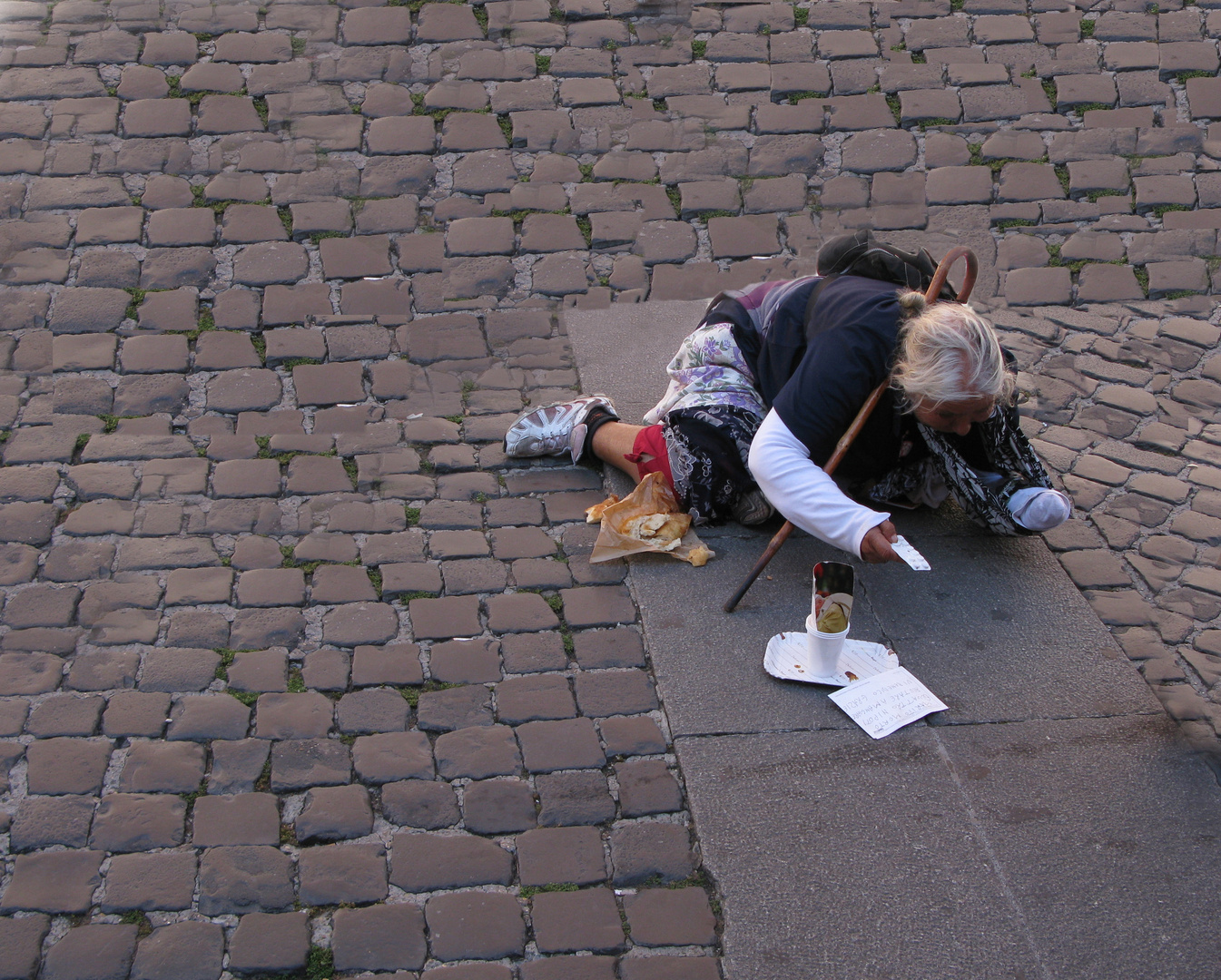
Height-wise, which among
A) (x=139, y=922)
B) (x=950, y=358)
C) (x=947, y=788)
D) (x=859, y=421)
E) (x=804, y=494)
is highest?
(x=950, y=358)

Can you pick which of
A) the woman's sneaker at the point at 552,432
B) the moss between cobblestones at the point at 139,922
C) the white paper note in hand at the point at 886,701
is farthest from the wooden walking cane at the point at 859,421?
the moss between cobblestones at the point at 139,922

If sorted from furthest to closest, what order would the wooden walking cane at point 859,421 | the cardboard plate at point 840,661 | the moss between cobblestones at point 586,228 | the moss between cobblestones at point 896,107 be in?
the moss between cobblestones at point 896,107 → the moss between cobblestones at point 586,228 → the wooden walking cane at point 859,421 → the cardboard plate at point 840,661

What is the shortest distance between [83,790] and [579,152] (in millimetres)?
3570

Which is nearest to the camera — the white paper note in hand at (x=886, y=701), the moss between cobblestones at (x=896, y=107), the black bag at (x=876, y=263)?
the white paper note in hand at (x=886, y=701)

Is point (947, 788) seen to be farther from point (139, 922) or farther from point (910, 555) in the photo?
point (139, 922)

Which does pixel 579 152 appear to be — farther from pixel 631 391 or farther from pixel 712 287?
pixel 631 391

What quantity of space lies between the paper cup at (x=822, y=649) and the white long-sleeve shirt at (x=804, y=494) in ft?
0.89

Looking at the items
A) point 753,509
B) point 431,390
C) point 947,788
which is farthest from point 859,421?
point 431,390

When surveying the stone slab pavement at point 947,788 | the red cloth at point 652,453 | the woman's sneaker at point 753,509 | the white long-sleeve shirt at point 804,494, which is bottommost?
the stone slab pavement at point 947,788

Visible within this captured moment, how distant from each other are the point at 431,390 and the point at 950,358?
201 centimetres

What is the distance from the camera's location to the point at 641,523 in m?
3.87

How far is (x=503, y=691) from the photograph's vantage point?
10.9 feet

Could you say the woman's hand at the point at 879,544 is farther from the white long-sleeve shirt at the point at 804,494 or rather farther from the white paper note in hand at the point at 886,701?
the white paper note in hand at the point at 886,701

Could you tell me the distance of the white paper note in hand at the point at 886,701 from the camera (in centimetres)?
324
